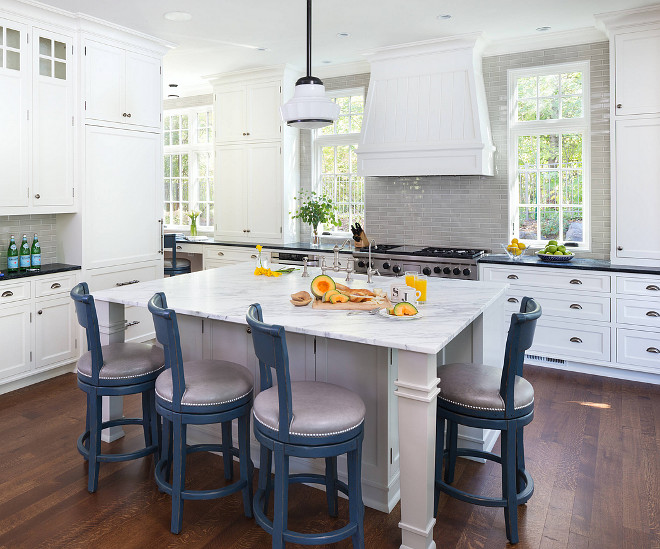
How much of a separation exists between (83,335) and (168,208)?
3823mm

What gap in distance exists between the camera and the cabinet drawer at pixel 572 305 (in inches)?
182

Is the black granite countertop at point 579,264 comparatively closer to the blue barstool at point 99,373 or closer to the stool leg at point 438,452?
the stool leg at point 438,452

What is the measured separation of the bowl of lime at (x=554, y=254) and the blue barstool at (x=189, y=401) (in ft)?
11.3

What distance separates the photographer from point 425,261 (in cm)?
531

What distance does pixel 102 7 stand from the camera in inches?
174

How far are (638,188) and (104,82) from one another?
15.7 feet

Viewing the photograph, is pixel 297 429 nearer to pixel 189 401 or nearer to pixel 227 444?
pixel 189 401

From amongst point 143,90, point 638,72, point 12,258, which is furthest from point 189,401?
point 638,72

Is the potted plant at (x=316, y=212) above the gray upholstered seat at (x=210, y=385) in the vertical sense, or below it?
above

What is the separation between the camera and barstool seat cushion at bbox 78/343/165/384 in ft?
8.95

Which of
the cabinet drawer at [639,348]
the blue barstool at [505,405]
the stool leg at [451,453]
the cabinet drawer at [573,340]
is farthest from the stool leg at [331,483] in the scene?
the cabinet drawer at [639,348]

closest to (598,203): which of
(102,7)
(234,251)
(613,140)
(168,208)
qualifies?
(613,140)

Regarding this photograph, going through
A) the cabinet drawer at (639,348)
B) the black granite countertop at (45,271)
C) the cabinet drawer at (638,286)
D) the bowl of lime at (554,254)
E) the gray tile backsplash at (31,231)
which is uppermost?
the gray tile backsplash at (31,231)

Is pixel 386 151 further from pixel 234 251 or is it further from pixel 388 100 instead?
pixel 234 251
